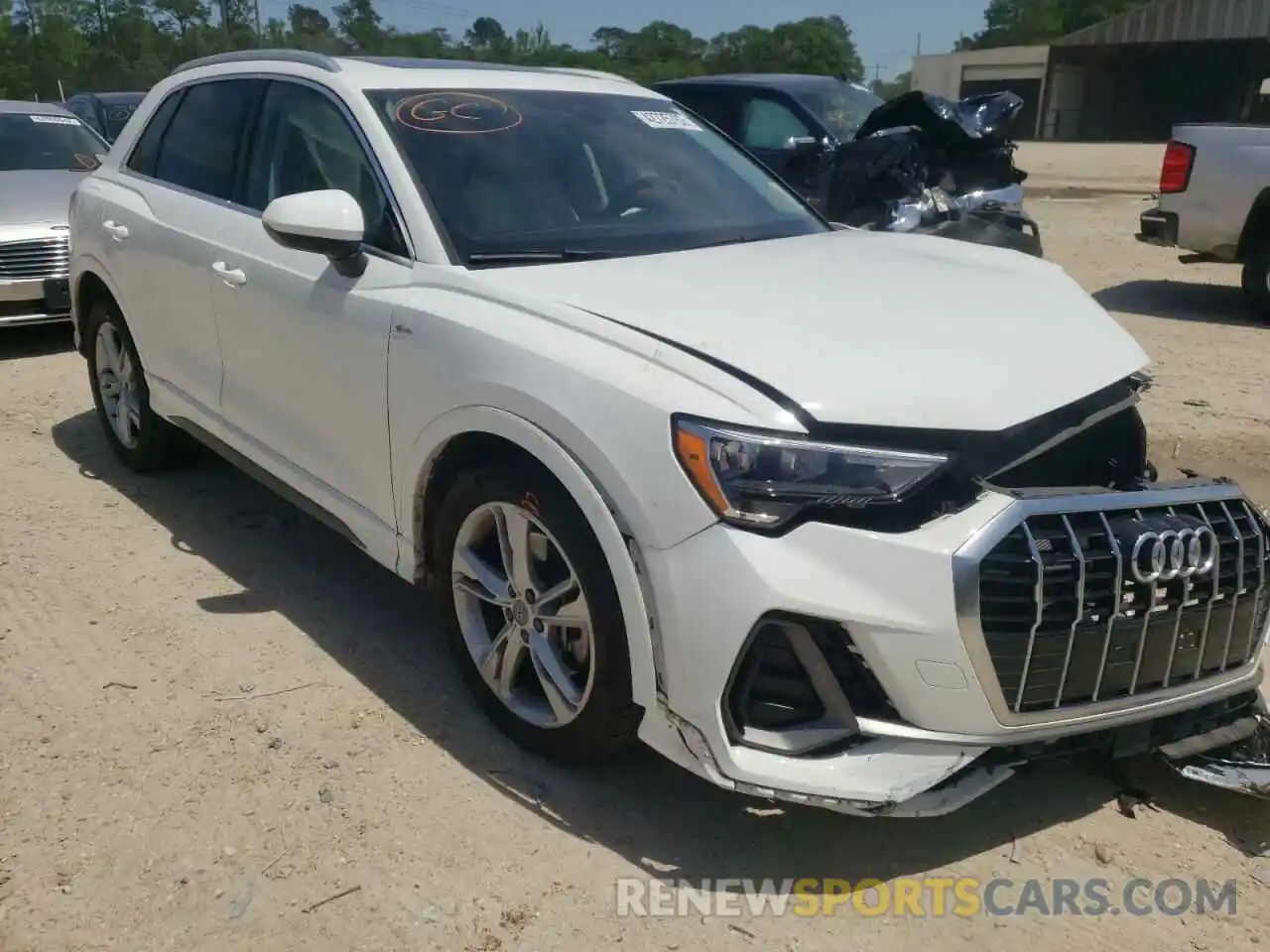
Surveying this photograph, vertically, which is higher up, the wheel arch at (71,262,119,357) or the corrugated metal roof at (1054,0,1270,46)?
the corrugated metal roof at (1054,0,1270,46)

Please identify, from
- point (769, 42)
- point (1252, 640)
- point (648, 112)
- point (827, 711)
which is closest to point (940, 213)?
point (648, 112)

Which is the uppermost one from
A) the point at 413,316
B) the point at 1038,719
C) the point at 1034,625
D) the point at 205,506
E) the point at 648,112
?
the point at 648,112

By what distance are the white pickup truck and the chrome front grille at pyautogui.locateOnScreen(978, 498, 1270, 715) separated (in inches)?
278

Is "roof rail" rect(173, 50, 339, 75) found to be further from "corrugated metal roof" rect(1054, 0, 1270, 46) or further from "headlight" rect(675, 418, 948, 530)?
"corrugated metal roof" rect(1054, 0, 1270, 46)

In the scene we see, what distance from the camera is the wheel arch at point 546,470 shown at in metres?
2.53

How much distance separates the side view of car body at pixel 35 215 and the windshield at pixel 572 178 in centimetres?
490

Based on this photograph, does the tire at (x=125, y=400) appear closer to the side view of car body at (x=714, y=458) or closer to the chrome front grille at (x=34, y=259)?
the side view of car body at (x=714, y=458)

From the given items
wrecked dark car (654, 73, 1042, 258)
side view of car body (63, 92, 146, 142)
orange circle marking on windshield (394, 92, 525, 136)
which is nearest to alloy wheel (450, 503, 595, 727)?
orange circle marking on windshield (394, 92, 525, 136)

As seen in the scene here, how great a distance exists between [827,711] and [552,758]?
2.75ft

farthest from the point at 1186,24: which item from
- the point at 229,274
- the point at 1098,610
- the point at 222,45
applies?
→ the point at 1098,610

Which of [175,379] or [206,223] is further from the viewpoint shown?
[175,379]

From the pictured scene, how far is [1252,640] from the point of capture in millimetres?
2756

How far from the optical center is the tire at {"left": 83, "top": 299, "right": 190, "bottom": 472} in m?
5.04

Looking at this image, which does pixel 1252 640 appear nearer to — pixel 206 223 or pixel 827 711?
pixel 827 711
